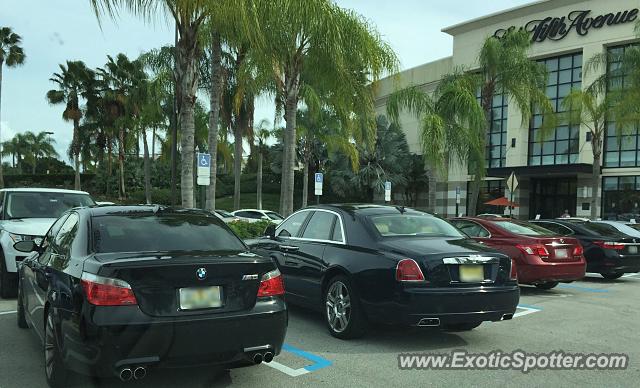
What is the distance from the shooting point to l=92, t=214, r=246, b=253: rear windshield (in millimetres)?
4699

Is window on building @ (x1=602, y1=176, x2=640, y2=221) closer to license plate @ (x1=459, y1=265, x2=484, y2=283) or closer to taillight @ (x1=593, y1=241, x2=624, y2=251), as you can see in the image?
taillight @ (x1=593, y1=241, x2=624, y2=251)

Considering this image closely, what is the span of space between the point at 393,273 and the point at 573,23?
3691 centimetres

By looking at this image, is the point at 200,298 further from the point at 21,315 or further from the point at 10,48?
the point at 10,48

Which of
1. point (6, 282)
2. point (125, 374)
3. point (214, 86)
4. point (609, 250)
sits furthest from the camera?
point (214, 86)

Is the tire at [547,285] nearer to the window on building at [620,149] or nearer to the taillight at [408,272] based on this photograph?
the taillight at [408,272]

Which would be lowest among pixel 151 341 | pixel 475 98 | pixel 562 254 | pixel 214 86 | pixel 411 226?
pixel 562 254

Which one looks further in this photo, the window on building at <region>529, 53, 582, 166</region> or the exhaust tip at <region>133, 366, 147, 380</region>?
the window on building at <region>529, 53, 582, 166</region>

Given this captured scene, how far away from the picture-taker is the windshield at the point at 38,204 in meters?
9.64

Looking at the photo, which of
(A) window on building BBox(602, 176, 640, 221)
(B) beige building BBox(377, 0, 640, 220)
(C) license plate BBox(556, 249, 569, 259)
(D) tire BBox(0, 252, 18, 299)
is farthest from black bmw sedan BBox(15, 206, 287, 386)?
(A) window on building BBox(602, 176, 640, 221)

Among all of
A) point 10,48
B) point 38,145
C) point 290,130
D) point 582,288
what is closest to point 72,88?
point 10,48

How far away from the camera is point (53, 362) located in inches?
174

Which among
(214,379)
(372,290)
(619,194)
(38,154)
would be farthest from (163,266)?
(38,154)

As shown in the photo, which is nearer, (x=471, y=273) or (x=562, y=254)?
(x=471, y=273)

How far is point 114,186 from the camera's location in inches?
2116
